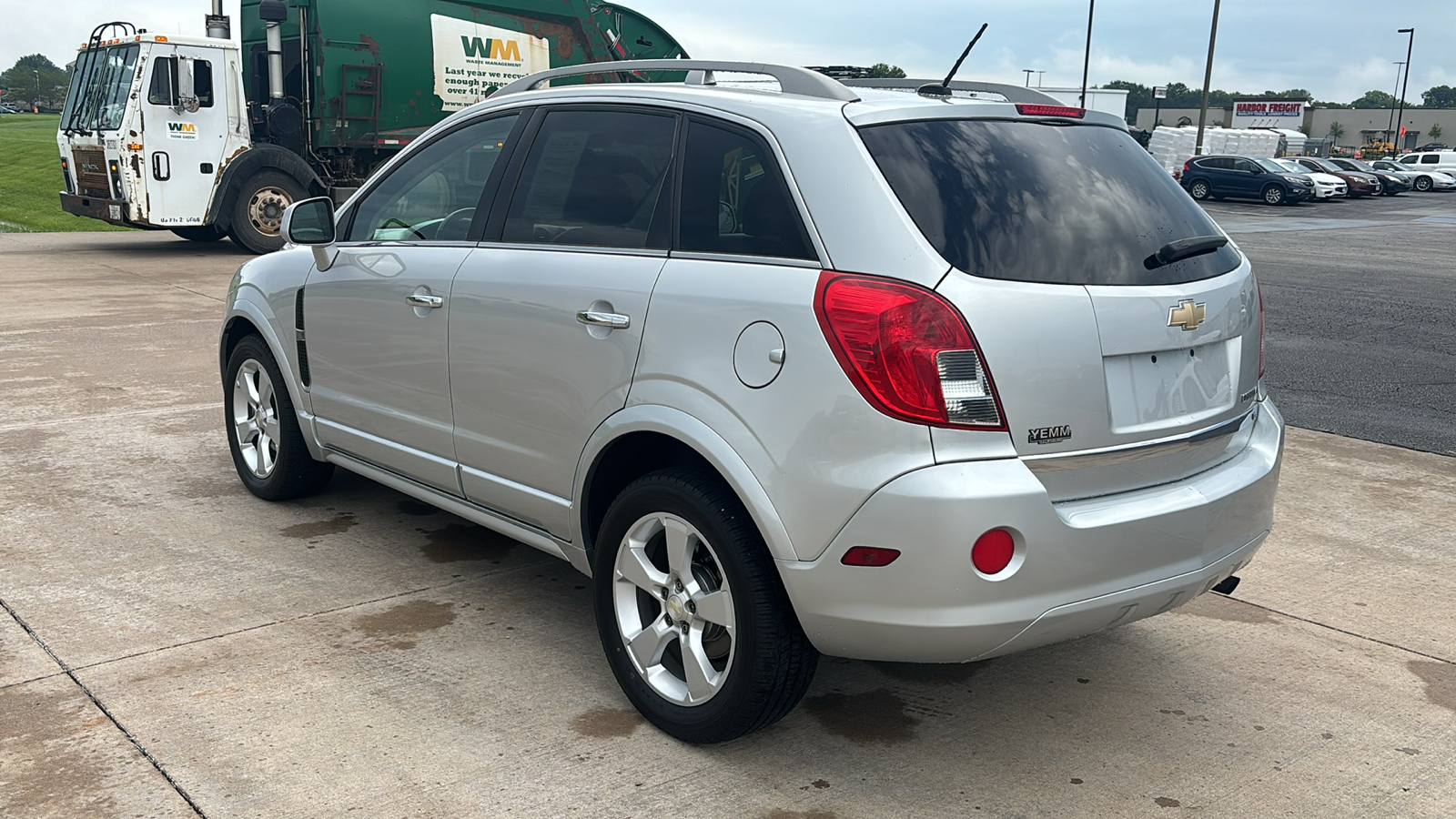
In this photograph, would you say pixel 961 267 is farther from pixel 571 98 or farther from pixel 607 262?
pixel 571 98

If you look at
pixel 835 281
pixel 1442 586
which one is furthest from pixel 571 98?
pixel 1442 586

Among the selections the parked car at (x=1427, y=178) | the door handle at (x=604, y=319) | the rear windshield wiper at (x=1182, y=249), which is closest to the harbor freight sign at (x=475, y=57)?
the door handle at (x=604, y=319)

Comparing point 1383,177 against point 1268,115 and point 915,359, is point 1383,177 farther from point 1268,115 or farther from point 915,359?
point 1268,115

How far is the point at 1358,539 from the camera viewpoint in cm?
510

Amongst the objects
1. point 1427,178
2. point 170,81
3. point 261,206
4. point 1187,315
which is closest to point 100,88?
point 170,81

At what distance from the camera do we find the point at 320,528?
5.02m

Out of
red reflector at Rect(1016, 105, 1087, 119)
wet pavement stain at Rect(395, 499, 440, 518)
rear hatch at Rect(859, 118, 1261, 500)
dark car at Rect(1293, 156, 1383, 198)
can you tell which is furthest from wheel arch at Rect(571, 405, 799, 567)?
dark car at Rect(1293, 156, 1383, 198)

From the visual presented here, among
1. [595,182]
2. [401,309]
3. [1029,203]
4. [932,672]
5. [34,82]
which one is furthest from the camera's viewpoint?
[34,82]

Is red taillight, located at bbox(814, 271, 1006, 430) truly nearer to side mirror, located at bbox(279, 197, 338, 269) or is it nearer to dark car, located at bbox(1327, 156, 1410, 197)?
side mirror, located at bbox(279, 197, 338, 269)

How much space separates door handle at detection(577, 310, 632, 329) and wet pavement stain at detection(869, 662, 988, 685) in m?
1.36

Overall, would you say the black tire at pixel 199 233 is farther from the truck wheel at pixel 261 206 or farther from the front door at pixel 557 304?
the front door at pixel 557 304

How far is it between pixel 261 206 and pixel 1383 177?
43674mm

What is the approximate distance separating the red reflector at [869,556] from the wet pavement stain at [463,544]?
223cm

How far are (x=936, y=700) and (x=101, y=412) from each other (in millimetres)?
5395
